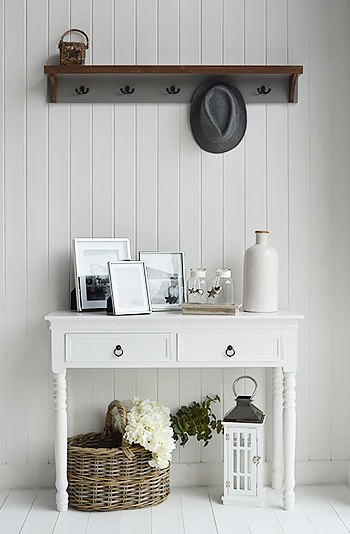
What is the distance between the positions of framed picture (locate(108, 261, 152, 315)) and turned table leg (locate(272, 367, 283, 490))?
2.35ft

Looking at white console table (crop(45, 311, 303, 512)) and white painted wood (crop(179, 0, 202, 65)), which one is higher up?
white painted wood (crop(179, 0, 202, 65))

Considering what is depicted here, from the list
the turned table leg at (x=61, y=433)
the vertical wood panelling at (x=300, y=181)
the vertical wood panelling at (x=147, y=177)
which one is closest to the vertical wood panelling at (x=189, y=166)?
the vertical wood panelling at (x=147, y=177)

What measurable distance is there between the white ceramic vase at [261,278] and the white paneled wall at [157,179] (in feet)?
0.69

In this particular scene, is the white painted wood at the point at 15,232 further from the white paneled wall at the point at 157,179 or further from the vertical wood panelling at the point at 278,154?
the vertical wood panelling at the point at 278,154

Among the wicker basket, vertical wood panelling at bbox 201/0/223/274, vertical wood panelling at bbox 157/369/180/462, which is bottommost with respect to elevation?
vertical wood panelling at bbox 157/369/180/462

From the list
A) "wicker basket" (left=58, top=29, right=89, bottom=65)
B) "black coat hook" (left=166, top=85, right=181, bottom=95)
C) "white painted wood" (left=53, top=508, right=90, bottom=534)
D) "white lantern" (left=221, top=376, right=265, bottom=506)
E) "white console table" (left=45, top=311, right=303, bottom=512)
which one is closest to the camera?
"white painted wood" (left=53, top=508, right=90, bottom=534)

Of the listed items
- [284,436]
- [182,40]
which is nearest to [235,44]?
[182,40]

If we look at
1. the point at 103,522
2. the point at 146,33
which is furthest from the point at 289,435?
the point at 146,33

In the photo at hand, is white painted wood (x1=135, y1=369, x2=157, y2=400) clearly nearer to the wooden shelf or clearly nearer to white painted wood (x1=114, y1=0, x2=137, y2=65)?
the wooden shelf

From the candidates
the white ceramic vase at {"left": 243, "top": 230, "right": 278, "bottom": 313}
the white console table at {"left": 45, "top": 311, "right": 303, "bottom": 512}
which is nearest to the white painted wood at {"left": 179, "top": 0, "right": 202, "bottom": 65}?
the white ceramic vase at {"left": 243, "top": 230, "right": 278, "bottom": 313}

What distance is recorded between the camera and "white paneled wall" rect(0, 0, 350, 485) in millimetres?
3154

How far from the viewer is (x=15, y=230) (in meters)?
3.16

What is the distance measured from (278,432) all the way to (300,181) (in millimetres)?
1176

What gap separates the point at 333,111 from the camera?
3.20m
